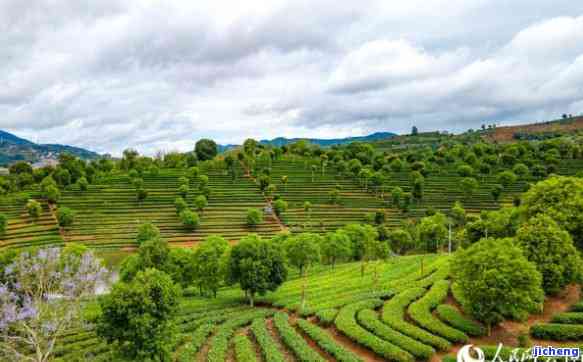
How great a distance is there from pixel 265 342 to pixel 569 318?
69.4 ft

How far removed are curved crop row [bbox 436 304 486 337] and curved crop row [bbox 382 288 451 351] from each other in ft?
9.15

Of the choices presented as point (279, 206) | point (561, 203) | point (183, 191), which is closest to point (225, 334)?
point (561, 203)

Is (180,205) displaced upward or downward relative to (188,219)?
upward

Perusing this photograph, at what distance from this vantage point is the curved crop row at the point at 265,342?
24.7 meters

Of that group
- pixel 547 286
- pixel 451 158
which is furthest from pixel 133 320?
pixel 451 158

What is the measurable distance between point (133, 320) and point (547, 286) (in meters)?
29.0

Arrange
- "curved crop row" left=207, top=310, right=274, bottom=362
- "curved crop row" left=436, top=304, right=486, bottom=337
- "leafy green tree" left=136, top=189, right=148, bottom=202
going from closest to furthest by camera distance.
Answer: "curved crop row" left=207, top=310, right=274, bottom=362 < "curved crop row" left=436, top=304, right=486, bottom=337 < "leafy green tree" left=136, top=189, right=148, bottom=202

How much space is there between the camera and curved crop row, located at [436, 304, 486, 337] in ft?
87.4

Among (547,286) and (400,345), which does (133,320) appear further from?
(547,286)

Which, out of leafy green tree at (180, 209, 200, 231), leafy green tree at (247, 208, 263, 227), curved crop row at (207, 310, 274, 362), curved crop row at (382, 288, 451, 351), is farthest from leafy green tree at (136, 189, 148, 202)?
curved crop row at (382, 288, 451, 351)

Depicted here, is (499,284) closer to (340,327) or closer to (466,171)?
(340,327)

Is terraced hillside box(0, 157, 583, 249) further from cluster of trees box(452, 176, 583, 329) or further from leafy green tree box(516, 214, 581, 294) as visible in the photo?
leafy green tree box(516, 214, 581, 294)

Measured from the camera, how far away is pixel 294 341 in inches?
1062

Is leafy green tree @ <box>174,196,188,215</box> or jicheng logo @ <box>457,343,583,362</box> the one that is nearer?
jicheng logo @ <box>457,343,583,362</box>
